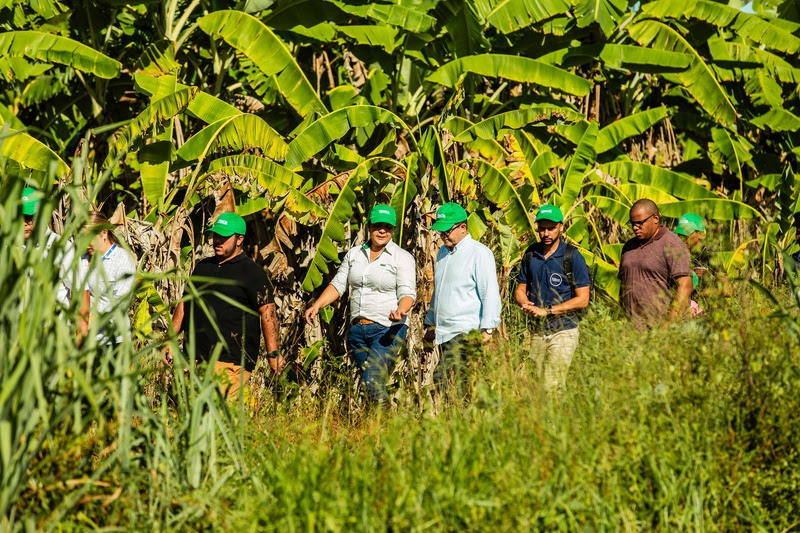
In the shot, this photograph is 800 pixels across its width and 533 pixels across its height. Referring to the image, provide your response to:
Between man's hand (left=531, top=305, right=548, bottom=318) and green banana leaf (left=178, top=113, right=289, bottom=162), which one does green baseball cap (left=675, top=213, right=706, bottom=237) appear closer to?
man's hand (left=531, top=305, right=548, bottom=318)

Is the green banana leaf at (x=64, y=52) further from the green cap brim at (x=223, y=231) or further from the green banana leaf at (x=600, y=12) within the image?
the green banana leaf at (x=600, y=12)

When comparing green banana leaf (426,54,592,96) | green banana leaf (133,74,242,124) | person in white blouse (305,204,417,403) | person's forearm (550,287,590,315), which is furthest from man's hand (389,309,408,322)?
green banana leaf (426,54,592,96)

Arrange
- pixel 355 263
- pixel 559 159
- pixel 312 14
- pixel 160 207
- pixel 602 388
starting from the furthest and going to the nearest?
pixel 559 159, pixel 312 14, pixel 160 207, pixel 355 263, pixel 602 388

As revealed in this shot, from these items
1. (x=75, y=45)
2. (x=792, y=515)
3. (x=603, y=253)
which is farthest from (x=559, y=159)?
(x=792, y=515)

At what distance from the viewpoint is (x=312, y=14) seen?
916cm

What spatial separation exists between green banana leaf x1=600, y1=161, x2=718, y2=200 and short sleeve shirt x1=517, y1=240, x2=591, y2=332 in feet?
9.17

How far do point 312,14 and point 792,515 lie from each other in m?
6.65

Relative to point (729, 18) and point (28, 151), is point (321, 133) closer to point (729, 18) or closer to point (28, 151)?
point (28, 151)

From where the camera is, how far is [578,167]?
357 inches

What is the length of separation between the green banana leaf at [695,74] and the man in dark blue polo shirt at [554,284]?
3494 mm

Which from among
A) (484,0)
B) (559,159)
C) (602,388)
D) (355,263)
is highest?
(484,0)

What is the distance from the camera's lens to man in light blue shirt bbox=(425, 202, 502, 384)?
696 centimetres

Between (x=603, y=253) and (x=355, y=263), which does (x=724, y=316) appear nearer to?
(x=355, y=263)

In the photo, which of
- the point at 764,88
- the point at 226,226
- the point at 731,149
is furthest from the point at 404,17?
the point at 764,88
